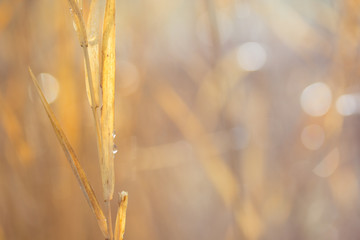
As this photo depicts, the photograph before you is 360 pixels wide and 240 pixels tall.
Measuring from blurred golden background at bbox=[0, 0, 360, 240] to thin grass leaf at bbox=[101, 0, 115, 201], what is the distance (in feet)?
0.94

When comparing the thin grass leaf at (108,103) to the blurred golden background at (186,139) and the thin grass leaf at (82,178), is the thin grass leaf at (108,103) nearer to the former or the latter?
the thin grass leaf at (82,178)

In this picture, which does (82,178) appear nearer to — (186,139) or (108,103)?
(108,103)

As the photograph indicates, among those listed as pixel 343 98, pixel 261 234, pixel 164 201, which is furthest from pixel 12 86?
pixel 343 98

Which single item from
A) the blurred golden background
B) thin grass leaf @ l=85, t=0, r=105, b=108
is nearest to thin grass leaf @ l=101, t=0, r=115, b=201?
thin grass leaf @ l=85, t=0, r=105, b=108

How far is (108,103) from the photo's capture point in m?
0.25

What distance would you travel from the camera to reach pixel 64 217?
1.94 ft

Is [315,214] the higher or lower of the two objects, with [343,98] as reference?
lower

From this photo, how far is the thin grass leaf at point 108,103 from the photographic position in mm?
242

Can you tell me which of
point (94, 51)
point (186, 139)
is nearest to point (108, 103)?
point (94, 51)

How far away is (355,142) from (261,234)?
1.04 ft

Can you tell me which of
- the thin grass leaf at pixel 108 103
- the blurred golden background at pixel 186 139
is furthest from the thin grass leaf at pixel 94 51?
the blurred golden background at pixel 186 139

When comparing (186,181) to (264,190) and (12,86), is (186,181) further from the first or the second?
(12,86)

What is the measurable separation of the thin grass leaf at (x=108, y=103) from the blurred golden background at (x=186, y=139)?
0.94 ft

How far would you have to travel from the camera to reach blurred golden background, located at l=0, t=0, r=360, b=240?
57 cm
